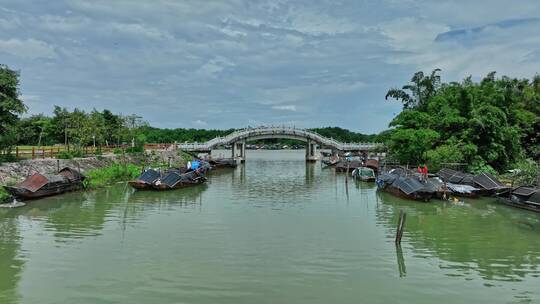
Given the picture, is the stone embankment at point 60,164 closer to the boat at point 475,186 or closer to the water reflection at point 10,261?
the water reflection at point 10,261

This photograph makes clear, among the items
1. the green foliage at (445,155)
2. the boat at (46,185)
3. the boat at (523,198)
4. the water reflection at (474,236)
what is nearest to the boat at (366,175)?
the green foliage at (445,155)

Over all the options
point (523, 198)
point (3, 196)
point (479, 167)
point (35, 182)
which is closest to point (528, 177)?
point (523, 198)

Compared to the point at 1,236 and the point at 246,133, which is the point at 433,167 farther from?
the point at 246,133

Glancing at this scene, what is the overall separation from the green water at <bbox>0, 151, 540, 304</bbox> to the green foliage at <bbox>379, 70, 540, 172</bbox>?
13.9 m

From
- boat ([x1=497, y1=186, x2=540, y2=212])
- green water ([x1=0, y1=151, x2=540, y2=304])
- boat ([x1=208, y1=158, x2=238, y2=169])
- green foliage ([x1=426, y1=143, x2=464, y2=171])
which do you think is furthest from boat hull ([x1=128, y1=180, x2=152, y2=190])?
boat ([x1=208, y1=158, x2=238, y2=169])

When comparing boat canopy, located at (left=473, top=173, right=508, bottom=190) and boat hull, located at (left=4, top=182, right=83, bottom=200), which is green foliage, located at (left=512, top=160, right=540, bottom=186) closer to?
boat canopy, located at (left=473, top=173, right=508, bottom=190)

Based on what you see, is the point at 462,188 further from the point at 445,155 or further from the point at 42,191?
the point at 42,191

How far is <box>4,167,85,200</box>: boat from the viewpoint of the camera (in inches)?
1033

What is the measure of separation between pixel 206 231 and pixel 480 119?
30.0 m

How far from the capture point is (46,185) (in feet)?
92.1

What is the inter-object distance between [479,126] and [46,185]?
34.8 meters

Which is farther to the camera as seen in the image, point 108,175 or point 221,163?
point 221,163

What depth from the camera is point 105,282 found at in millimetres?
12367

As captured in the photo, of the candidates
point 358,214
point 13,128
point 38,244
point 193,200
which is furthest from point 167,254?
point 13,128
